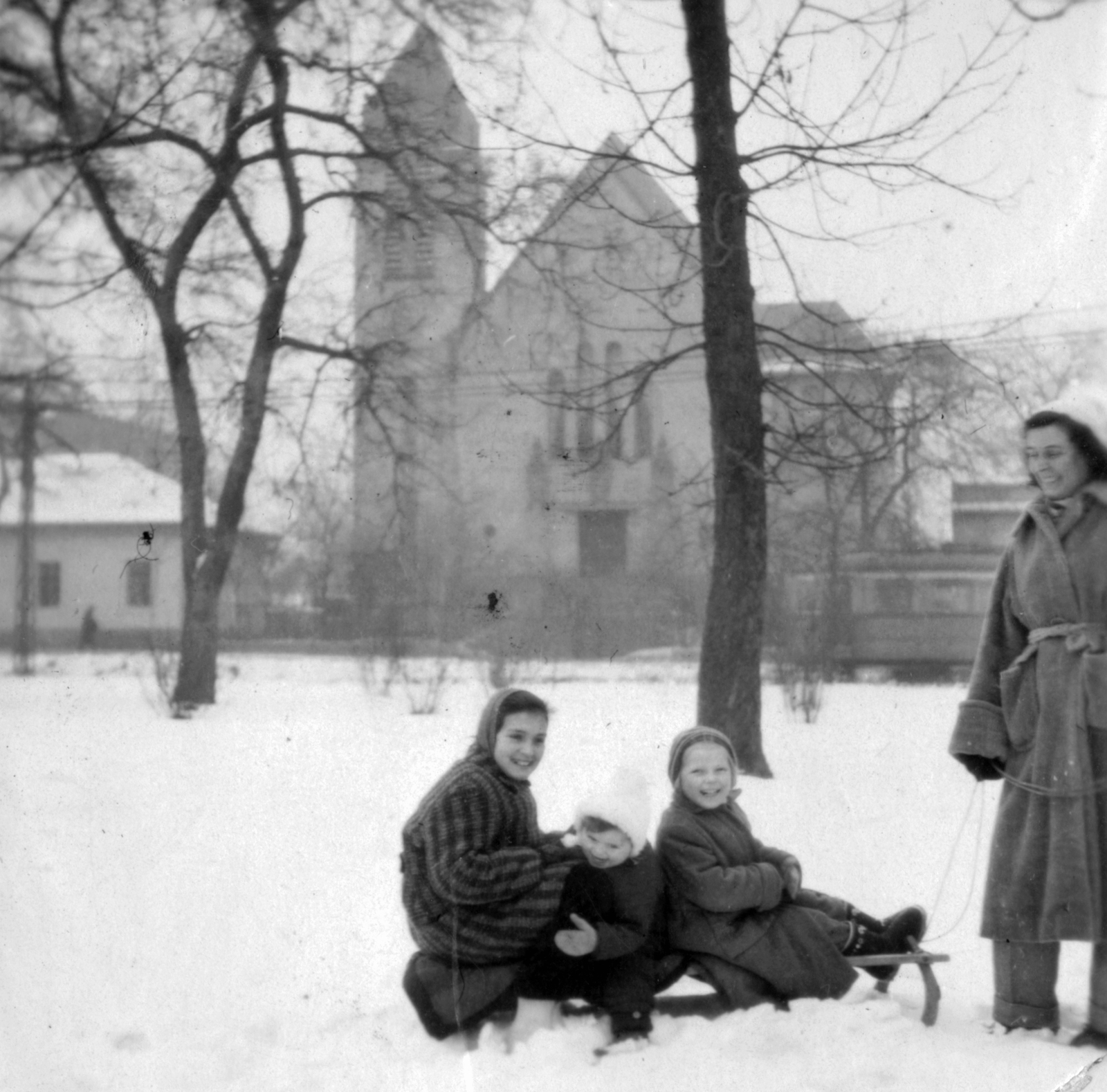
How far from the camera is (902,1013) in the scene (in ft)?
9.82

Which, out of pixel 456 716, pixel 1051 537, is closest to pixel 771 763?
pixel 456 716

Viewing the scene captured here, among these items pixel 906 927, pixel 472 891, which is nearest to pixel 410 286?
pixel 472 891

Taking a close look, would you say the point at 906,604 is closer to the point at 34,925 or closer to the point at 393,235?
the point at 393,235

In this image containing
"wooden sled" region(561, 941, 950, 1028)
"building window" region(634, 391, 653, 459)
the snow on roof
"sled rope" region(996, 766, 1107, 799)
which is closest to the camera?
"sled rope" region(996, 766, 1107, 799)

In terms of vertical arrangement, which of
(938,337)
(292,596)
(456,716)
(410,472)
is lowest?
(456,716)

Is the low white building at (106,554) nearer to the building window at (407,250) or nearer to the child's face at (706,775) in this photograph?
the building window at (407,250)

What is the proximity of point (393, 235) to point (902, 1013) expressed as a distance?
3.16 meters

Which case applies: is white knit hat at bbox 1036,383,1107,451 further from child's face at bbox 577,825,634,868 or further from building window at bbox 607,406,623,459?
building window at bbox 607,406,623,459

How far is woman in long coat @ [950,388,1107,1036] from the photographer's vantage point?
2.80 meters

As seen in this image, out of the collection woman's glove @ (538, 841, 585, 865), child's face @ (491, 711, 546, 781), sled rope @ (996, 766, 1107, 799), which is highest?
child's face @ (491, 711, 546, 781)

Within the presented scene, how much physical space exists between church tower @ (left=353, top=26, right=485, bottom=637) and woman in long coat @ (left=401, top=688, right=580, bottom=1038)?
1.79m

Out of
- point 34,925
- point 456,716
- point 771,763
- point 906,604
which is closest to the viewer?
point 34,925

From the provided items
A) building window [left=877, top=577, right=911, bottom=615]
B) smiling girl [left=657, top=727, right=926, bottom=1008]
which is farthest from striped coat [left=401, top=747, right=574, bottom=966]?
building window [left=877, top=577, right=911, bottom=615]

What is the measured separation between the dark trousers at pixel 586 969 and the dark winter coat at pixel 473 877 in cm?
4
